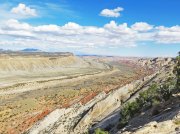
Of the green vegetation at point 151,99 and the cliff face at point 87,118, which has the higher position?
the green vegetation at point 151,99

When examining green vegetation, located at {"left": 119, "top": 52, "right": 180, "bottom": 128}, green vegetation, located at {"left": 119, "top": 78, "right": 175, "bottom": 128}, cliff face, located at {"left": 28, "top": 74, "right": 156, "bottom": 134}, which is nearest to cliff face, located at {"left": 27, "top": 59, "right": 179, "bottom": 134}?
cliff face, located at {"left": 28, "top": 74, "right": 156, "bottom": 134}

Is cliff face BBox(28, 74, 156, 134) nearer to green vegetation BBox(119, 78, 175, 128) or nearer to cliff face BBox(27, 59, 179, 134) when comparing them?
cliff face BBox(27, 59, 179, 134)

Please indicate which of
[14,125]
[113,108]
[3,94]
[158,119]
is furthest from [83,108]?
[3,94]

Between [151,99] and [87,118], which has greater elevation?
[151,99]

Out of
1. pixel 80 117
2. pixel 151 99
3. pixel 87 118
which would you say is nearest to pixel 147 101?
pixel 151 99

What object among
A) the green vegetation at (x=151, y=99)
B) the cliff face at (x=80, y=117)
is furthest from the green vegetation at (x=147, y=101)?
the cliff face at (x=80, y=117)

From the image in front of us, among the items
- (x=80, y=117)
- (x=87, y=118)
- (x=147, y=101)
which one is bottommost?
(x=80, y=117)

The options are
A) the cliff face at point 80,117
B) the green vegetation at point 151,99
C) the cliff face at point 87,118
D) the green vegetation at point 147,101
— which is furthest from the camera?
the cliff face at point 80,117

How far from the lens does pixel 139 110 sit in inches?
2266

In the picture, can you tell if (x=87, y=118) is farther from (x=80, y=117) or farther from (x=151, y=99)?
(x=151, y=99)

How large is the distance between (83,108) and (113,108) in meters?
11.6

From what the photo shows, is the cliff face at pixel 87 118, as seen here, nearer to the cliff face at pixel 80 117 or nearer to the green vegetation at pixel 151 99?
the cliff face at pixel 80 117

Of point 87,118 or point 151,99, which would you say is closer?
point 151,99

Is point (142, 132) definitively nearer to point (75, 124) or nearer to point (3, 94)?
point (75, 124)
